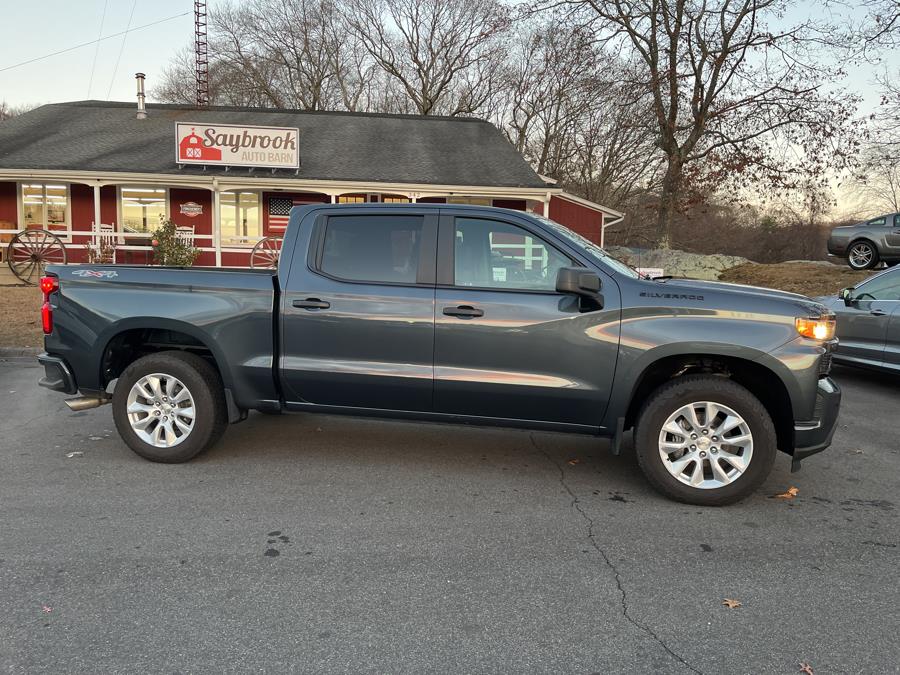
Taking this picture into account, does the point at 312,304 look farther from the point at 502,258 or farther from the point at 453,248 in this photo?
the point at 502,258

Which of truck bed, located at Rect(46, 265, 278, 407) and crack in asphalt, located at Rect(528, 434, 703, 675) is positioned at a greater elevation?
truck bed, located at Rect(46, 265, 278, 407)

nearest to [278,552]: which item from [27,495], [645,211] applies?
[27,495]

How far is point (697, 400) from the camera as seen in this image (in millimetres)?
4348

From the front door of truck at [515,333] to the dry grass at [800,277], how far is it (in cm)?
1349

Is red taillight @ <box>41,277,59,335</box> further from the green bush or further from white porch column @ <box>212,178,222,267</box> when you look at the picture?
white porch column @ <box>212,178,222,267</box>

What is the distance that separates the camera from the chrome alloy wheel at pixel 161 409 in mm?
5031

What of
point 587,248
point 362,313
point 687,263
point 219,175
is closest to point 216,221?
point 219,175

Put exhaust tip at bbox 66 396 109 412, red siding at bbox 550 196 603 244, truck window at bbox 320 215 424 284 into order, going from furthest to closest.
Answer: red siding at bbox 550 196 603 244, exhaust tip at bbox 66 396 109 412, truck window at bbox 320 215 424 284

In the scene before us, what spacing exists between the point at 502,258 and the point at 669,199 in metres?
23.6

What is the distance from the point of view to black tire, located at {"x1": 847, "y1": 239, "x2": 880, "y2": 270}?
17656 millimetres

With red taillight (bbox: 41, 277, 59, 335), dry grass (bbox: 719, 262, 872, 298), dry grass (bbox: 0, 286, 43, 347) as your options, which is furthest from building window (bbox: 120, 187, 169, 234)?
red taillight (bbox: 41, 277, 59, 335)

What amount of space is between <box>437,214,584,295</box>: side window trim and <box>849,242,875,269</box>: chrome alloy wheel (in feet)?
54.4

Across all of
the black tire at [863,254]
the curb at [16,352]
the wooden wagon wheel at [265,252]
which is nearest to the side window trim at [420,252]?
the curb at [16,352]

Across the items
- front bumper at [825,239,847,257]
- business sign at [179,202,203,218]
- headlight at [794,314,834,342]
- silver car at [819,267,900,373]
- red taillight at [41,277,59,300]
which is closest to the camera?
headlight at [794,314,834,342]
